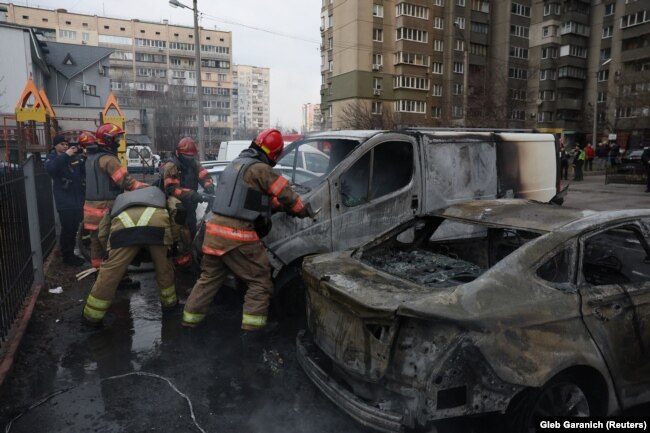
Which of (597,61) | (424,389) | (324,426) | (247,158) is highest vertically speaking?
(597,61)

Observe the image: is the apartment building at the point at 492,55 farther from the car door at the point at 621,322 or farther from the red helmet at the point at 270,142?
the car door at the point at 621,322

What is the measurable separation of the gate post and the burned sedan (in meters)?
3.67

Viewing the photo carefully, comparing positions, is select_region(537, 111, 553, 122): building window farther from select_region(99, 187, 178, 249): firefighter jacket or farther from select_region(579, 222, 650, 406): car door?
select_region(579, 222, 650, 406): car door

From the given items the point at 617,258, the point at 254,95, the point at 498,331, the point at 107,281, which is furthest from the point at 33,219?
the point at 254,95

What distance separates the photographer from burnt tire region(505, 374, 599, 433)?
2.50 m

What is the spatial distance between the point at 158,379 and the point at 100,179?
3321mm

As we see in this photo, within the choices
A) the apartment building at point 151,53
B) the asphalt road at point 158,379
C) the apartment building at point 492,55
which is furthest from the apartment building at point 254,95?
the asphalt road at point 158,379

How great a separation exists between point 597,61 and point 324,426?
59307 mm

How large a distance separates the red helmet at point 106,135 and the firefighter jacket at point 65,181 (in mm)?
1430

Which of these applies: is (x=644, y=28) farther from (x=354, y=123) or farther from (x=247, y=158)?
(x=247, y=158)

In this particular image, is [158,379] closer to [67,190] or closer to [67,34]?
[67,190]

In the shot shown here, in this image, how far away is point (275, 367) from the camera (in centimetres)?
393

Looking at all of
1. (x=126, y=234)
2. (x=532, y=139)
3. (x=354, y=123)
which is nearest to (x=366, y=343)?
(x=126, y=234)

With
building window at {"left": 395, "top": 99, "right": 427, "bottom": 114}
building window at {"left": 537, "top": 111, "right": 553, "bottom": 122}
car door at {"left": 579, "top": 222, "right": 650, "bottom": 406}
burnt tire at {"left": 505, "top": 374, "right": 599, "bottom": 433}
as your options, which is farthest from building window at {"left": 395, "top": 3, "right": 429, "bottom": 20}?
burnt tire at {"left": 505, "top": 374, "right": 599, "bottom": 433}
